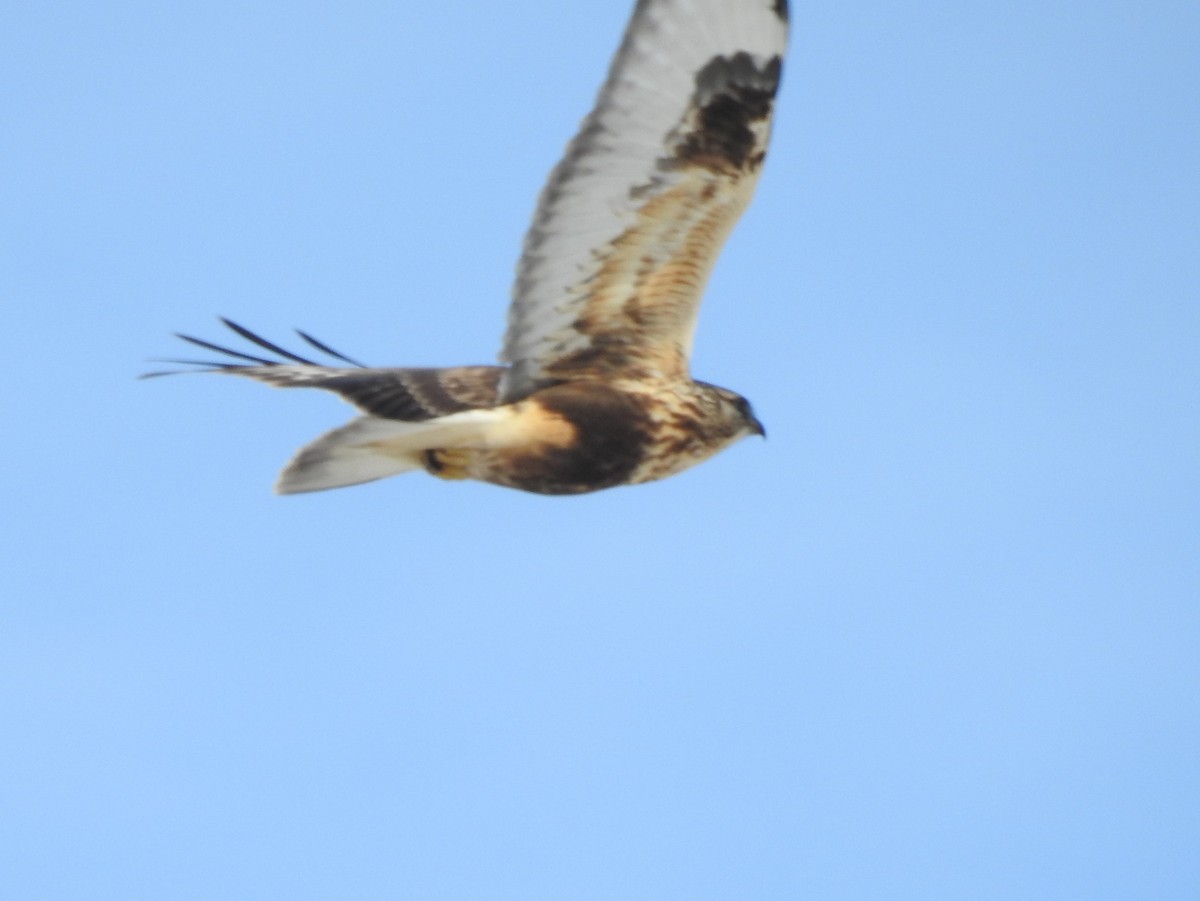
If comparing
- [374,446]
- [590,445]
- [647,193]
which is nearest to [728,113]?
[647,193]

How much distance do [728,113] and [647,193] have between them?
1.57 feet

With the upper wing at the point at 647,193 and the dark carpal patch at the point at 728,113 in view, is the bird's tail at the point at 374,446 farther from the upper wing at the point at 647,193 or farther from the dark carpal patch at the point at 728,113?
the dark carpal patch at the point at 728,113

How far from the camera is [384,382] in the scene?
11.6 meters

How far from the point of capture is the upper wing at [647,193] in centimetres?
1136

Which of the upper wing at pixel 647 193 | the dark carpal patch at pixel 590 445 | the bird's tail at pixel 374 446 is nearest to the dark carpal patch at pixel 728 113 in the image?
the upper wing at pixel 647 193

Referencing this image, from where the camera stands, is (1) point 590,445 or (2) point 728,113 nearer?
(2) point 728,113

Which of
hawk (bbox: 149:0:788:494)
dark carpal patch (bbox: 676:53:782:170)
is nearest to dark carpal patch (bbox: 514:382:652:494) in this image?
hawk (bbox: 149:0:788:494)

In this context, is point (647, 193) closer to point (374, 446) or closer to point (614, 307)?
point (614, 307)

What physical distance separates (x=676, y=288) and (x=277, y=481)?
1919 mm

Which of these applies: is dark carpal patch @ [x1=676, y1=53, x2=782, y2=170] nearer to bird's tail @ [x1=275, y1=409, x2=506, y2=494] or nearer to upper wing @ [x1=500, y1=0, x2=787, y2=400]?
upper wing @ [x1=500, y1=0, x2=787, y2=400]

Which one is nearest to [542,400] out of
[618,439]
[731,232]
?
[618,439]

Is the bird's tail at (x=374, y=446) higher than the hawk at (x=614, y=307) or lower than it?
lower

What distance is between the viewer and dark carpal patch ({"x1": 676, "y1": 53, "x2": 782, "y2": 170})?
11.5 m

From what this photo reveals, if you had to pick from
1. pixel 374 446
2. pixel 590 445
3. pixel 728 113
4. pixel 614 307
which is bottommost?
pixel 374 446
